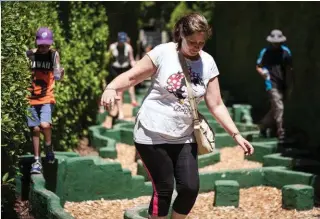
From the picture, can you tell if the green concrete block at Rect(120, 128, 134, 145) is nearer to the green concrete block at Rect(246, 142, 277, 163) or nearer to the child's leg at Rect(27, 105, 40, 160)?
the green concrete block at Rect(246, 142, 277, 163)

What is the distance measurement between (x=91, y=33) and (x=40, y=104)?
4539 millimetres

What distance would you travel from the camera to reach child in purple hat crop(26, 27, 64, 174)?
670cm

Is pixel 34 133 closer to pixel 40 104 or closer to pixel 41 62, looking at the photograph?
pixel 40 104

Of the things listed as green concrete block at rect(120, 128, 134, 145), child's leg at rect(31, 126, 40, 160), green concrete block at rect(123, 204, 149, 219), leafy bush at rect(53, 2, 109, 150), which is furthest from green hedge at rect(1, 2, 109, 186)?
green concrete block at rect(123, 204, 149, 219)

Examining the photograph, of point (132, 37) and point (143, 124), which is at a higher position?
point (132, 37)

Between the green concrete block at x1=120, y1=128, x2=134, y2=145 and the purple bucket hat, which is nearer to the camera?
the purple bucket hat

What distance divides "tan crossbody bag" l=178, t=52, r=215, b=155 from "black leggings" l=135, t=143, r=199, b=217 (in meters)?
0.08

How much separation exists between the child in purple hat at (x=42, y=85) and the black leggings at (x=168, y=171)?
217 cm

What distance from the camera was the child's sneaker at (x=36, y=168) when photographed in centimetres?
644

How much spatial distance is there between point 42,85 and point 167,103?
250 cm

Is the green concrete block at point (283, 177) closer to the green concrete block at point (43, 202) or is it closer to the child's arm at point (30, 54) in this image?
the green concrete block at point (43, 202)

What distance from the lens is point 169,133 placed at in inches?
182

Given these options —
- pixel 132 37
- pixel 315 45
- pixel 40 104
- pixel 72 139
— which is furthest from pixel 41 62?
pixel 132 37

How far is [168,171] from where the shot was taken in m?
4.68
